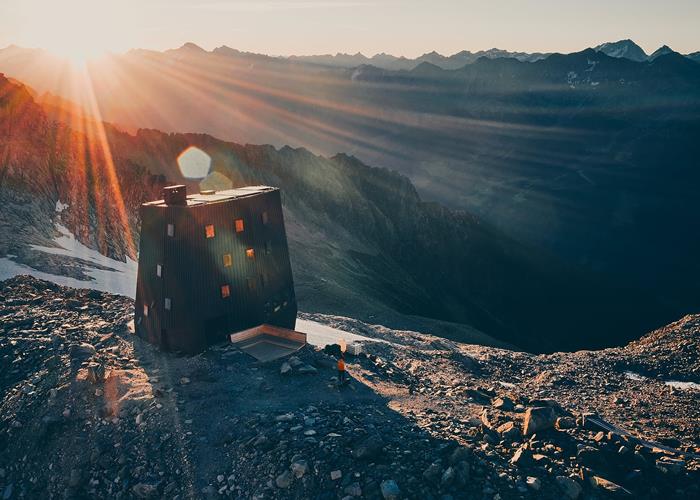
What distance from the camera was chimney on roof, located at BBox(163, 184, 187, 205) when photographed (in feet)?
70.9

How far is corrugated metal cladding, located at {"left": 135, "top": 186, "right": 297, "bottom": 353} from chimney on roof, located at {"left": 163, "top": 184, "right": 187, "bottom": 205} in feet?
1.05

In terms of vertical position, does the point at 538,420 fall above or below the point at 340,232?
above

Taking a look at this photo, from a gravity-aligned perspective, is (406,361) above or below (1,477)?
below

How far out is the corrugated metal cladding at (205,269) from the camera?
21766 mm

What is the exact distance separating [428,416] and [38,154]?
47485mm

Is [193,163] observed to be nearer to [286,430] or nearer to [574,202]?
[286,430]

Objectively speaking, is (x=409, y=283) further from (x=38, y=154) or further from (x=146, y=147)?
(x=38, y=154)

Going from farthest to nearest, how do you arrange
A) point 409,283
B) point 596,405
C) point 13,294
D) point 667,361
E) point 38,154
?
point 409,283 → point 38,154 → point 667,361 → point 13,294 → point 596,405

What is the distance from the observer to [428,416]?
17.9m

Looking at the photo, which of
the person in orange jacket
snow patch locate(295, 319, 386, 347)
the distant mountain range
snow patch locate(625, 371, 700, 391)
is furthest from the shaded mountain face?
snow patch locate(625, 371, 700, 391)

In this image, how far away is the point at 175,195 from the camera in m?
21.8

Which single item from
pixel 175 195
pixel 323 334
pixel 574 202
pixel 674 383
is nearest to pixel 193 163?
pixel 323 334

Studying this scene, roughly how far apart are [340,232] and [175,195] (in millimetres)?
71531

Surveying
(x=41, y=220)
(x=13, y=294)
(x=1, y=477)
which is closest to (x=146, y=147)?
(x=41, y=220)
